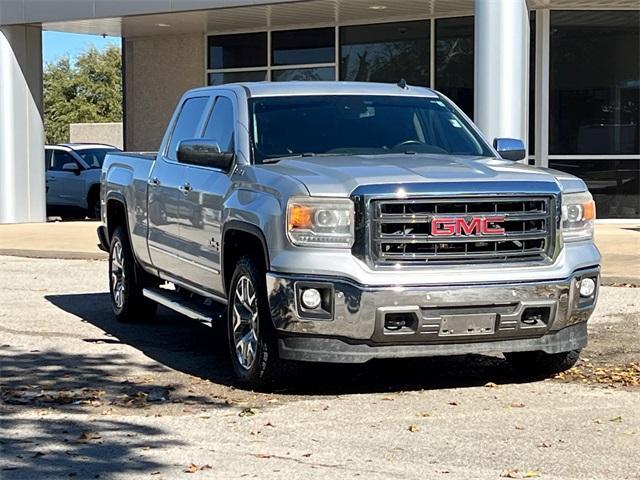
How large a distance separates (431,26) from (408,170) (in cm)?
1437

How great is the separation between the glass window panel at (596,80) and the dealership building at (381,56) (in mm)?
17

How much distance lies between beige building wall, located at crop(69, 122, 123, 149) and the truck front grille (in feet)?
115

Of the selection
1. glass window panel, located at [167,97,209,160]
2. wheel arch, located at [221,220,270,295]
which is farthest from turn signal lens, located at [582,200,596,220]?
glass window panel, located at [167,97,209,160]

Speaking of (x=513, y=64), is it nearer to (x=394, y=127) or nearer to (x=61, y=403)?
(x=394, y=127)

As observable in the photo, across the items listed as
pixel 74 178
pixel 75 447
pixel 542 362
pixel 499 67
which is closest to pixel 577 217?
pixel 542 362

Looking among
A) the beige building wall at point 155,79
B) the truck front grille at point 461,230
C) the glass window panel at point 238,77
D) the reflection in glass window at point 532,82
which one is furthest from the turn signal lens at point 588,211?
the beige building wall at point 155,79

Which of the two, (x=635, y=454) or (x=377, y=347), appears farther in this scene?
(x=377, y=347)

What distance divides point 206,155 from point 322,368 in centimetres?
167

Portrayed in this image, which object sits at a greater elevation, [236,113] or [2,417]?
[236,113]

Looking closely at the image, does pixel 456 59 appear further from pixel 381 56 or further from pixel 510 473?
pixel 510 473

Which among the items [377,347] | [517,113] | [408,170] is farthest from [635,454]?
[517,113]

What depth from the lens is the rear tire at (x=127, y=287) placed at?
10406 millimetres

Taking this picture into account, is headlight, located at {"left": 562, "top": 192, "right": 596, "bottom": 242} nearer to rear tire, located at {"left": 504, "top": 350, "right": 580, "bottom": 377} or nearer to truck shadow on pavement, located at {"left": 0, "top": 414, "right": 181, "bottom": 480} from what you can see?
rear tire, located at {"left": 504, "top": 350, "right": 580, "bottom": 377}

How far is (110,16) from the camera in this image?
800 inches
